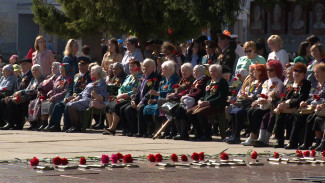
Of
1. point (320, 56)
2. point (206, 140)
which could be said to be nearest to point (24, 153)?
point (206, 140)

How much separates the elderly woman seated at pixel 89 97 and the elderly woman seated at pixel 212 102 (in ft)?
8.91

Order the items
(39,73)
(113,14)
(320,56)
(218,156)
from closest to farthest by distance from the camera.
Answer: (218,156) → (320,56) → (39,73) → (113,14)

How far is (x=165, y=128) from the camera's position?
1664 centimetres

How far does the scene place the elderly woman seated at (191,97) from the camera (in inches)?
640

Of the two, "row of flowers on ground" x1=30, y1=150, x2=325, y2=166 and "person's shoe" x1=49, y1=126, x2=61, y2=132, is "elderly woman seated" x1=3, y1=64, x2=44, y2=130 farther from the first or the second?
"row of flowers on ground" x1=30, y1=150, x2=325, y2=166

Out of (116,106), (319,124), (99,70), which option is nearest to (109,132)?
(116,106)

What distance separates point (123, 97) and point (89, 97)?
1073 millimetres

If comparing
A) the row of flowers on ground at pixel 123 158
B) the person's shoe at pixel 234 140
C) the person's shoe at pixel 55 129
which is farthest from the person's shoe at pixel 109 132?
the row of flowers on ground at pixel 123 158

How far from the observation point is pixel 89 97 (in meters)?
18.4

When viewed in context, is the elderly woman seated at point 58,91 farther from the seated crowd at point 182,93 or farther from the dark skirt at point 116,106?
the dark skirt at point 116,106

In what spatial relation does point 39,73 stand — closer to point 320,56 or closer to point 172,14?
point 172,14

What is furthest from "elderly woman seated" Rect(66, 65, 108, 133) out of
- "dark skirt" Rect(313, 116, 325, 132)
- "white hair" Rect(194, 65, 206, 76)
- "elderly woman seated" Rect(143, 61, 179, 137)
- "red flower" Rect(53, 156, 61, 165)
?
"red flower" Rect(53, 156, 61, 165)

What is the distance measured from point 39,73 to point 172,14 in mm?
4284

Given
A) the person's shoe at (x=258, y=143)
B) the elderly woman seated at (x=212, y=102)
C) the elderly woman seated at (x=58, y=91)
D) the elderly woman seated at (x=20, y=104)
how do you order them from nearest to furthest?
the person's shoe at (x=258, y=143), the elderly woman seated at (x=212, y=102), the elderly woman seated at (x=58, y=91), the elderly woman seated at (x=20, y=104)
